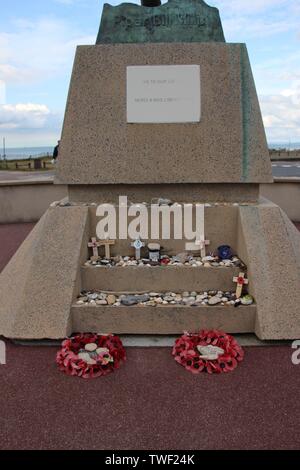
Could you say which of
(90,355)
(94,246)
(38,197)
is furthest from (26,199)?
(90,355)

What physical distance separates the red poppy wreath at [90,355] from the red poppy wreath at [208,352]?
0.54 metres

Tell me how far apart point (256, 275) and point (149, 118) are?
213cm

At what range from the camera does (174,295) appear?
12.8 feet

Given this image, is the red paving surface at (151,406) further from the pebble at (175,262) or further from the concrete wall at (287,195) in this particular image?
the concrete wall at (287,195)

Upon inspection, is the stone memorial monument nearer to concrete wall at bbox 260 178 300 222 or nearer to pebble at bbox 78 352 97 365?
pebble at bbox 78 352 97 365

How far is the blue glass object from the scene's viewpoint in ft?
13.8

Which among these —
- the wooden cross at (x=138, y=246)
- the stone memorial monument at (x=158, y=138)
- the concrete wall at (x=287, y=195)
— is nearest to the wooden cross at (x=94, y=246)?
the stone memorial monument at (x=158, y=138)

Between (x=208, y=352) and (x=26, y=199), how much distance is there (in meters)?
7.17

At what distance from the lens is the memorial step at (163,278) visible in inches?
156

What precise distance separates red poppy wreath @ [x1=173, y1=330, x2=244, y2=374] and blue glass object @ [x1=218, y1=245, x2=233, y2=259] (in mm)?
926

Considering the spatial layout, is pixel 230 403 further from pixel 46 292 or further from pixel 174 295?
pixel 46 292

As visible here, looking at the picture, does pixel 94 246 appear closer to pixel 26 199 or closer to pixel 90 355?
pixel 90 355

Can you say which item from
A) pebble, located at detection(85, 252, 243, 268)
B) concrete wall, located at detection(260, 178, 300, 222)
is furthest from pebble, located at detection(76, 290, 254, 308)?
concrete wall, located at detection(260, 178, 300, 222)

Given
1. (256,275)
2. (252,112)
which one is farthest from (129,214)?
(252,112)
